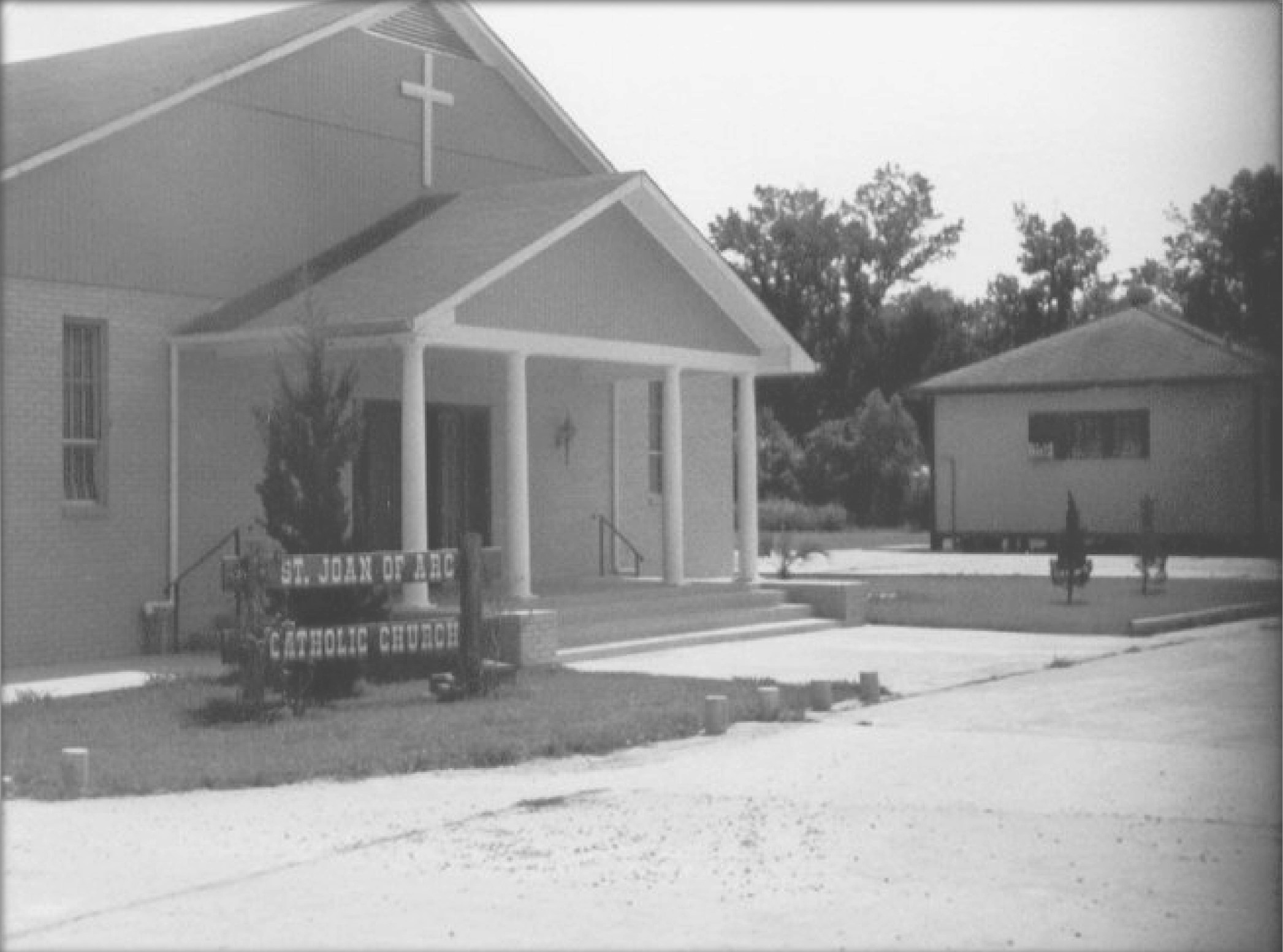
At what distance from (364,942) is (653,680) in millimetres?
8113

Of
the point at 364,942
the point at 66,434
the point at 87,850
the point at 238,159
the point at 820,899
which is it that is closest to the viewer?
the point at 364,942

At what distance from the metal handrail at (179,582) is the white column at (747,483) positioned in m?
6.38

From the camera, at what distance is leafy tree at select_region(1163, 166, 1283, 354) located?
3.92 m

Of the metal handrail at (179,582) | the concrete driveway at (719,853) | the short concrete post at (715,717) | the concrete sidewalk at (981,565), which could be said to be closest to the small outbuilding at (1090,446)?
the concrete sidewalk at (981,565)

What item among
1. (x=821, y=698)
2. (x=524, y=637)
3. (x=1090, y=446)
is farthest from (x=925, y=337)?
(x=821, y=698)

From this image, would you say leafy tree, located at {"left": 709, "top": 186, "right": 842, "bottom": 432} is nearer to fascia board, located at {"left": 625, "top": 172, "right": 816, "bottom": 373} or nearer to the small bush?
fascia board, located at {"left": 625, "top": 172, "right": 816, "bottom": 373}

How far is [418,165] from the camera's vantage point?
19.4m

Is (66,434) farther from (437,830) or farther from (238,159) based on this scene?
(437,830)

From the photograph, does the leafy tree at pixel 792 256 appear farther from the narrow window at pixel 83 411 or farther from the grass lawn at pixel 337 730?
the narrow window at pixel 83 411

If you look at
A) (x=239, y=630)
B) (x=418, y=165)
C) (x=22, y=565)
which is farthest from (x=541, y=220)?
(x=239, y=630)

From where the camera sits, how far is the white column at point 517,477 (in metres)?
16.8

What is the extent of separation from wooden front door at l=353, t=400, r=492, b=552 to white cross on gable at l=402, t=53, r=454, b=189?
2.48m

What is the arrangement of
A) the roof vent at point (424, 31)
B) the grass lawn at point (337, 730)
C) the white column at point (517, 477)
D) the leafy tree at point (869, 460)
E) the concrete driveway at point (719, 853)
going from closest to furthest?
the concrete driveway at point (719, 853), the grass lawn at point (337, 730), the white column at point (517, 477), the roof vent at point (424, 31), the leafy tree at point (869, 460)

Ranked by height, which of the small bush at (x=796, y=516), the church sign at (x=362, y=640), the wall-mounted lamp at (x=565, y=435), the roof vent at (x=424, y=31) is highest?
the roof vent at (x=424, y=31)
